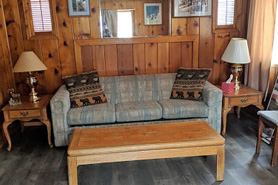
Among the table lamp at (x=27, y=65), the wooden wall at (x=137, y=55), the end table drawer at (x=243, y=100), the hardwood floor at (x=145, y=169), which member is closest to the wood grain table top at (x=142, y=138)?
the hardwood floor at (x=145, y=169)

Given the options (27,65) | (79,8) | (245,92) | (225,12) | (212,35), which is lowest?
(245,92)

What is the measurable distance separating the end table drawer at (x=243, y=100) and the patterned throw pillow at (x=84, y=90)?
1659 mm

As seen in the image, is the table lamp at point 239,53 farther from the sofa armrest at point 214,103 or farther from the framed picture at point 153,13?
the framed picture at point 153,13

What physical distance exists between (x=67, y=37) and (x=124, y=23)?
0.83 metres

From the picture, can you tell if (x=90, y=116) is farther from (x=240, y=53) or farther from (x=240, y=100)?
(x=240, y=53)

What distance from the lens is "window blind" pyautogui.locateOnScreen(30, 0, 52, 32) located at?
352 cm

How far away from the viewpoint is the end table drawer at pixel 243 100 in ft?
10.9

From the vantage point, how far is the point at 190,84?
3.45 m

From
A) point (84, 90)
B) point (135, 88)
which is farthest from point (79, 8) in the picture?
point (135, 88)

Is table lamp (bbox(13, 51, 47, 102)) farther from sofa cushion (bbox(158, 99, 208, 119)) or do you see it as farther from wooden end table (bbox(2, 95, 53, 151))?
sofa cushion (bbox(158, 99, 208, 119))

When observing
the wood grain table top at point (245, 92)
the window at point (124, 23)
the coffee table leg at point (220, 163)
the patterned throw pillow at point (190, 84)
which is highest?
the window at point (124, 23)

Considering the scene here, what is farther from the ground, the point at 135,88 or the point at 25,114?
the point at 135,88

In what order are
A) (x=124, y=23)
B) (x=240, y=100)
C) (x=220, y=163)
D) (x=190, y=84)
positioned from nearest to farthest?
(x=220, y=163), (x=240, y=100), (x=190, y=84), (x=124, y=23)

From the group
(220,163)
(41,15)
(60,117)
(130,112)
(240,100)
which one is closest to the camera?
(220,163)
